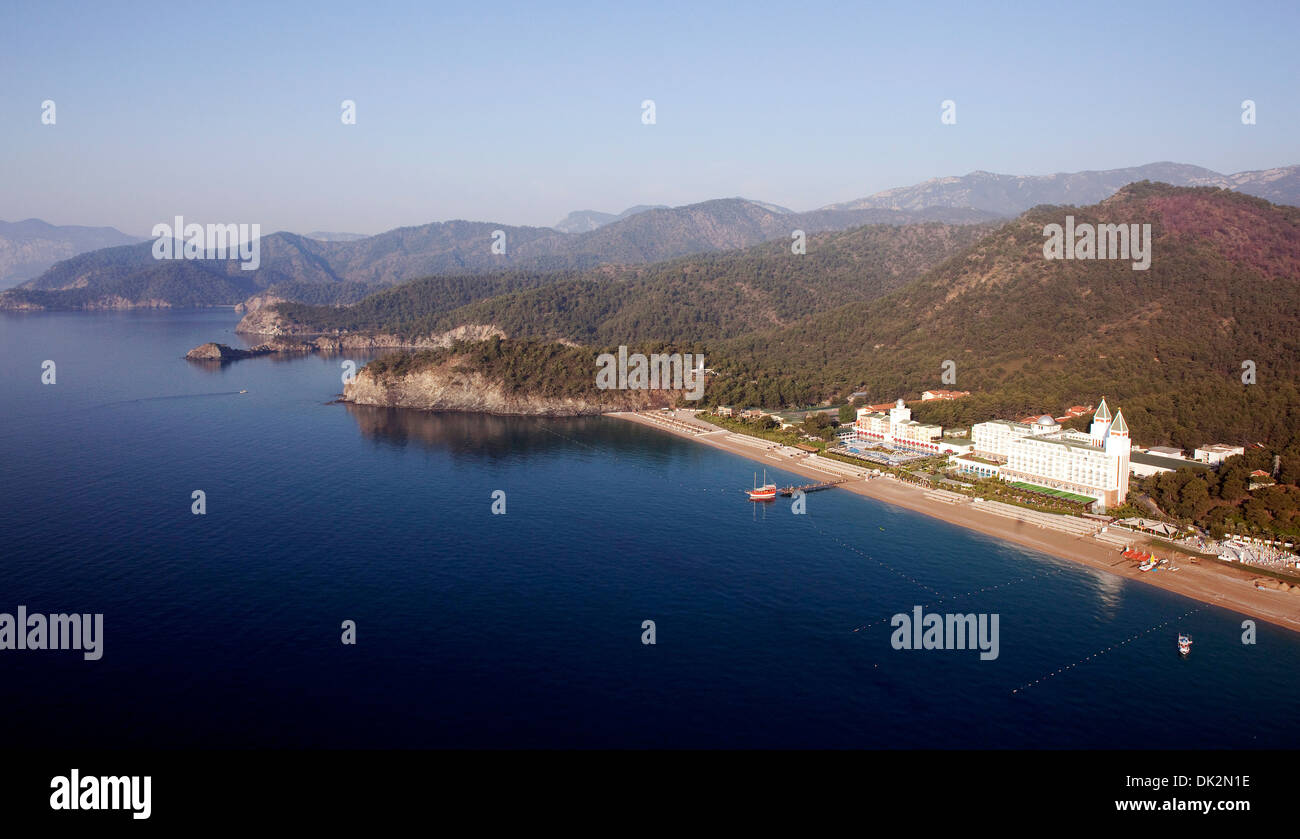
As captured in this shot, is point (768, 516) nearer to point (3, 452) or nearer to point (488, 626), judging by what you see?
point (488, 626)

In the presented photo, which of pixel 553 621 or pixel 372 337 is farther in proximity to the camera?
pixel 372 337

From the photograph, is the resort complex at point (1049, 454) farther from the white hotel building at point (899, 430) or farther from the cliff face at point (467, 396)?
the cliff face at point (467, 396)

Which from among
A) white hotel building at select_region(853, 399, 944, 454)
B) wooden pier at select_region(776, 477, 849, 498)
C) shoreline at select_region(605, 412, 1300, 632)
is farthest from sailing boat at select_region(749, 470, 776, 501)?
white hotel building at select_region(853, 399, 944, 454)

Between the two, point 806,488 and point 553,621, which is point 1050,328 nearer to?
point 806,488

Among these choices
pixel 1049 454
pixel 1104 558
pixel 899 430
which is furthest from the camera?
pixel 899 430

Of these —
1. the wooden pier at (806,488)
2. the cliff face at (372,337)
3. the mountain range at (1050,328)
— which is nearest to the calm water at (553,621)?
the wooden pier at (806,488)

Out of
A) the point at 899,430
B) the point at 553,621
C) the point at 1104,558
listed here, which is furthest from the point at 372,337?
the point at 1104,558
